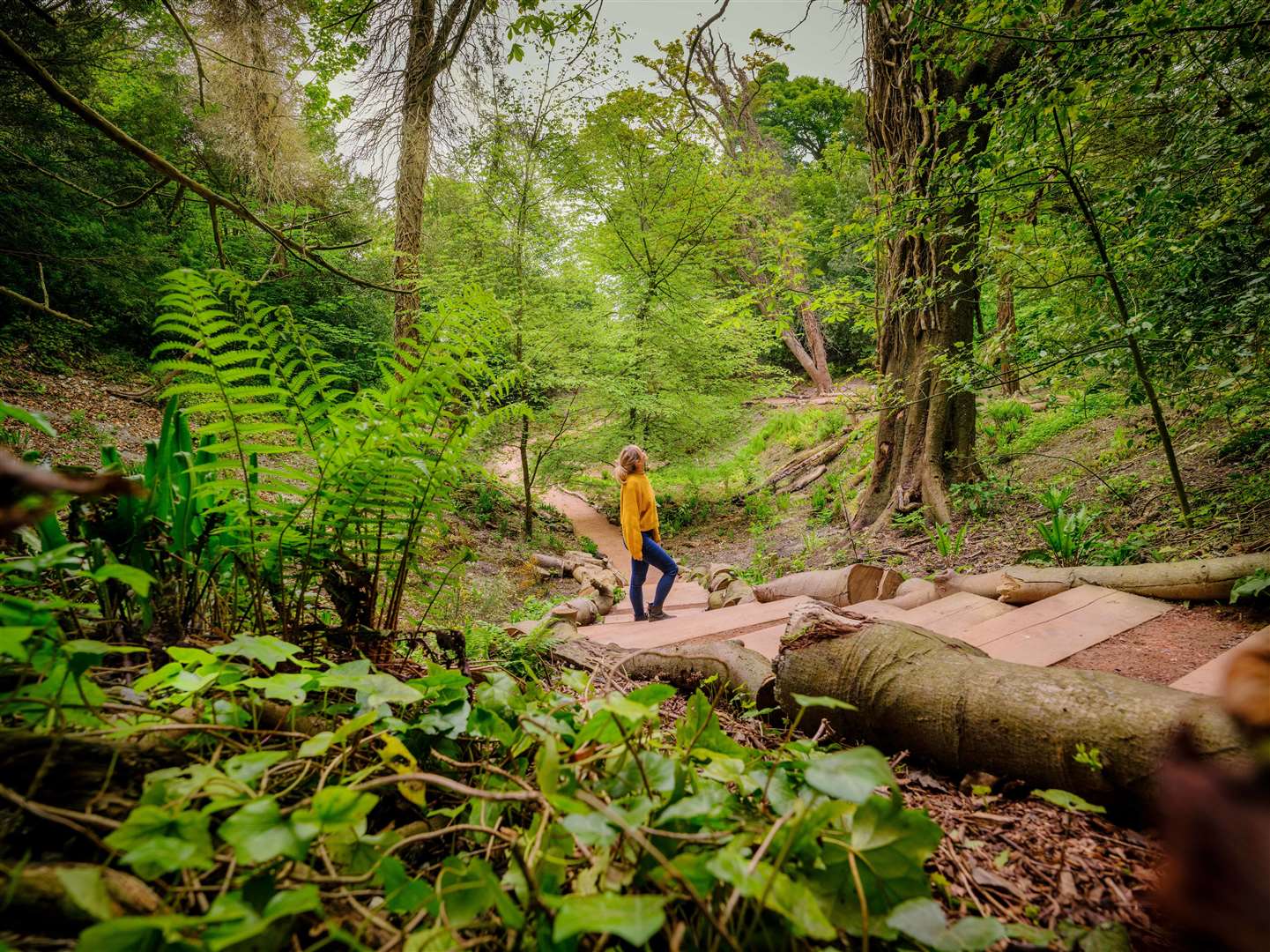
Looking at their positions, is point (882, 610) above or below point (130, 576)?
below

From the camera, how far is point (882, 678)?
1.53m

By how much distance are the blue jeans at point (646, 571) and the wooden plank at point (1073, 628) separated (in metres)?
2.94

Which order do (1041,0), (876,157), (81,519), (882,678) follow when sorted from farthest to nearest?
(876,157)
(1041,0)
(882,678)
(81,519)

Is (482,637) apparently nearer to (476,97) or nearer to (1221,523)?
(1221,523)

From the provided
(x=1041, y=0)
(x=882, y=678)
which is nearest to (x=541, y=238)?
(x=1041, y=0)

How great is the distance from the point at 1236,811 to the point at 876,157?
7.35 m

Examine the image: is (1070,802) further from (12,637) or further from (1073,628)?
(12,637)

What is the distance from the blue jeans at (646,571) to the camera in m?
5.09

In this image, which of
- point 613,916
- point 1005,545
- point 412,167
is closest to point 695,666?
point 613,916

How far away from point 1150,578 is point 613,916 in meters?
3.56

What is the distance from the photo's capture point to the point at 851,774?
0.68 meters

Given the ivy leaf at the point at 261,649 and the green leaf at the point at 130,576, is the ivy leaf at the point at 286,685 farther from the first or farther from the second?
the green leaf at the point at 130,576

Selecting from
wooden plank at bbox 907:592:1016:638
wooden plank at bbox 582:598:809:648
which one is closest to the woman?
wooden plank at bbox 582:598:809:648

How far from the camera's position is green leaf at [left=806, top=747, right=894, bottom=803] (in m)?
0.64
